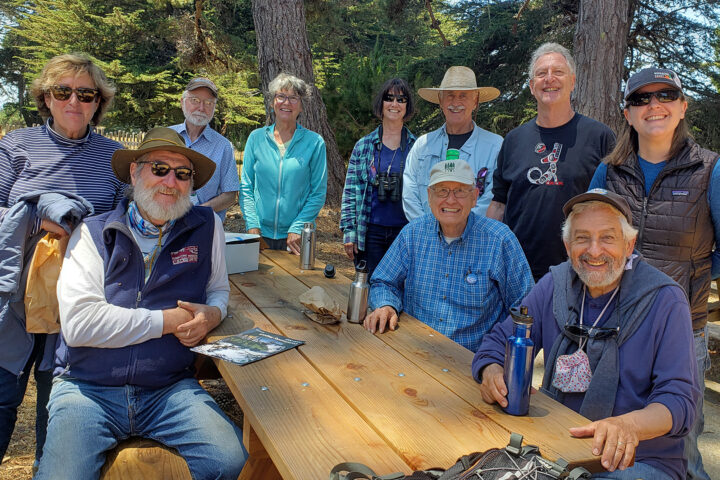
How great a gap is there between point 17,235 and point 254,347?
1061mm

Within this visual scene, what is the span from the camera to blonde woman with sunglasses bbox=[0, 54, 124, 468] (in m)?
2.34

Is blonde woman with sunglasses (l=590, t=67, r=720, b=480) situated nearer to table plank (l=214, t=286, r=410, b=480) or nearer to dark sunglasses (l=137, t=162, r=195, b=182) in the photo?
table plank (l=214, t=286, r=410, b=480)

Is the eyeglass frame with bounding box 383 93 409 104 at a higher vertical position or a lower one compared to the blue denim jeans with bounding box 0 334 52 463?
higher

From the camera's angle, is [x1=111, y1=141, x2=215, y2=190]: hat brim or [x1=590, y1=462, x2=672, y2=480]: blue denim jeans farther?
[x1=111, y1=141, x2=215, y2=190]: hat brim

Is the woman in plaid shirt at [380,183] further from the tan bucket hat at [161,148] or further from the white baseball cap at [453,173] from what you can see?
the tan bucket hat at [161,148]

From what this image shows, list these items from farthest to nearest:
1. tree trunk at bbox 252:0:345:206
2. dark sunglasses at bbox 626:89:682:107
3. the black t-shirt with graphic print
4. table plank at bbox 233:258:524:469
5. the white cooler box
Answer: tree trunk at bbox 252:0:345:206
the white cooler box
the black t-shirt with graphic print
dark sunglasses at bbox 626:89:682:107
table plank at bbox 233:258:524:469

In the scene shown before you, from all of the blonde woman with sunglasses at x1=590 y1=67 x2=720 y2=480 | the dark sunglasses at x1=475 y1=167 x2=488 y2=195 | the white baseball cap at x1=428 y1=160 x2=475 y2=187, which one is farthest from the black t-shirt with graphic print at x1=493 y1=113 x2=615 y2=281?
the white baseball cap at x1=428 y1=160 x2=475 y2=187

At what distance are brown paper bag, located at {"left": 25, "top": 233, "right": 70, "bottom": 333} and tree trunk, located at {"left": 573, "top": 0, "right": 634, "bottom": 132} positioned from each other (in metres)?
5.50

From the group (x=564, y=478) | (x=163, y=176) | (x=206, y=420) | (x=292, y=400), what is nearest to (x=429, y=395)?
(x=292, y=400)

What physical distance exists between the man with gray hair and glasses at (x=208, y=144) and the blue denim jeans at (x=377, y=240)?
0.97 meters

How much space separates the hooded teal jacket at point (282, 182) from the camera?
13.0 feet

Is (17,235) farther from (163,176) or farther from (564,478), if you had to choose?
(564,478)

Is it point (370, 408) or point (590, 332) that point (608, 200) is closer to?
point (590, 332)

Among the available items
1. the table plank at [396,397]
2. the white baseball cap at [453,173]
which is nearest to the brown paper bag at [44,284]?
the table plank at [396,397]
